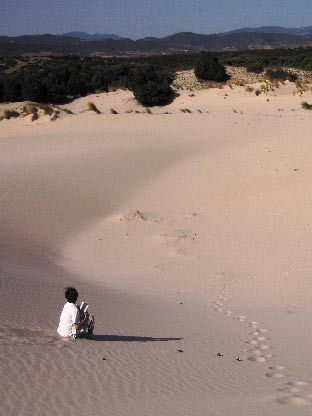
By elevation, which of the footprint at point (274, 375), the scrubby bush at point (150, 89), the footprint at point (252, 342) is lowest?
the footprint at point (274, 375)

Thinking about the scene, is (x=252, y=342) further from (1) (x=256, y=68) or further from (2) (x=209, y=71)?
(1) (x=256, y=68)

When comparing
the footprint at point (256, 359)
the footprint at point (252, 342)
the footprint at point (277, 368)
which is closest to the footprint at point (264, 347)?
the footprint at point (252, 342)

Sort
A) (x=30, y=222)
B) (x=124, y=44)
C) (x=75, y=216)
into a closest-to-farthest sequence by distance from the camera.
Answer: (x=30, y=222) < (x=75, y=216) < (x=124, y=44)

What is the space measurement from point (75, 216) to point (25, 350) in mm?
8110

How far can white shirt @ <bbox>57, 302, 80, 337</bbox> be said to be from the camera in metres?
5.53

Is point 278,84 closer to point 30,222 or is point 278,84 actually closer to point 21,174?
point 21,174

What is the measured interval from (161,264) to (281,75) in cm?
2713

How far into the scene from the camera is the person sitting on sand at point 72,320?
5543mm

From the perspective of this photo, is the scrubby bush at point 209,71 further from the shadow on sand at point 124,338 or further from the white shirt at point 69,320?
the white shirt at point 69,320

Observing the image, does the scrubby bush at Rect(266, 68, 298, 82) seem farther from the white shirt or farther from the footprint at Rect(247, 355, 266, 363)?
the white shirt

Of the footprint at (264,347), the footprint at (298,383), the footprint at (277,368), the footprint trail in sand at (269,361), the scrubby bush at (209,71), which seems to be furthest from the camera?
the scrubby bush at (209,71)

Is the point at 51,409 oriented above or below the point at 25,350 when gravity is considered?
below

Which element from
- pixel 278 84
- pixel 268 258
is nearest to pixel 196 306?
pixel 268 258

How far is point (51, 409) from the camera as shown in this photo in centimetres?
391
